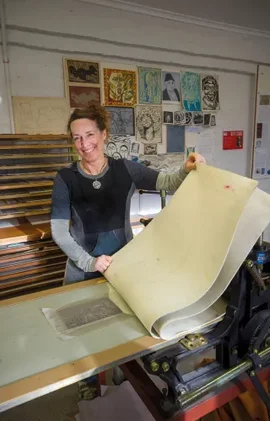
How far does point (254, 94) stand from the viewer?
3098 mm

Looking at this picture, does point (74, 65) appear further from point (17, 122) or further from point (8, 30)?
point (17, 122)

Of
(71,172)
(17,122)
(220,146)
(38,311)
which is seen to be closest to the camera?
(38,311)

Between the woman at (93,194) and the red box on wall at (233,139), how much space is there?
1988 millimetres

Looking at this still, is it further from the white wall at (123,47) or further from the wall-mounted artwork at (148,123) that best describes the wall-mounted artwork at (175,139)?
the white wall at (123,47)

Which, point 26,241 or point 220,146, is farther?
point 220,146

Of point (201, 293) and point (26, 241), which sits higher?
point (201, 293)

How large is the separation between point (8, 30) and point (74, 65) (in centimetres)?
48

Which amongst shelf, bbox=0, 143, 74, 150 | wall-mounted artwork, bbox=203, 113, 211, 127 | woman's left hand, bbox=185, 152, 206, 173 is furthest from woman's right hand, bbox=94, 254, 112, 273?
wall-mounted artwork, bbox=203, 113, 211, 127

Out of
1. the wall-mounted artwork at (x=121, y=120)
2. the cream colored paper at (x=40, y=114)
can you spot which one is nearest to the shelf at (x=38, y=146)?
the cream colored paper at (x=40, y=114)

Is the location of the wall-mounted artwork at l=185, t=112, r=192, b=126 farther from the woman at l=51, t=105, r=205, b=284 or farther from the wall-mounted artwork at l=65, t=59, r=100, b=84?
the woman at l=51, t=105, r=205, b=284

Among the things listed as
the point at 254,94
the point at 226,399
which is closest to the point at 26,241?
the point at 226,399

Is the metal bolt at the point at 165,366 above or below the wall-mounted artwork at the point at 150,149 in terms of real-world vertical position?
below

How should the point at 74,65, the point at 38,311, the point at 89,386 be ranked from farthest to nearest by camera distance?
the point at 74,65 < the point at 89,386 < the point at 38,311

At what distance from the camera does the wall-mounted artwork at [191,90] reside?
2.70 metres
